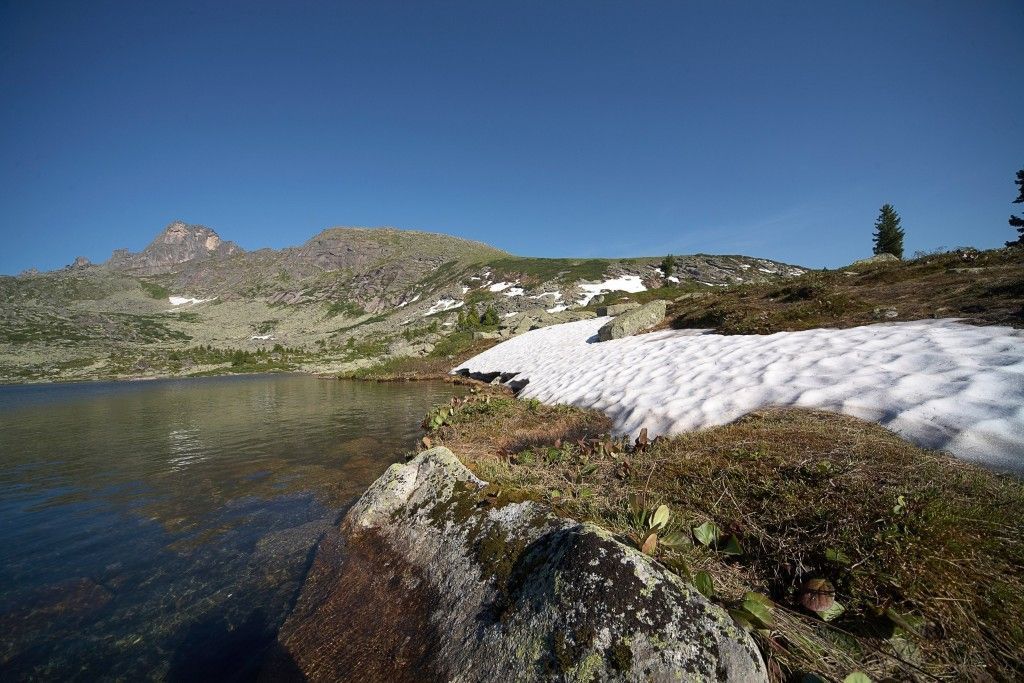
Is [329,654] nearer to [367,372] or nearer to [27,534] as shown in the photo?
[27,534]

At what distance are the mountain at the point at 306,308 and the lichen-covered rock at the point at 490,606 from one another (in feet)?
89.4

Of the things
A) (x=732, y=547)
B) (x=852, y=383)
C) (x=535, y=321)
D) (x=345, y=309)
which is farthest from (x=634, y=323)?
(x=345, y=309)

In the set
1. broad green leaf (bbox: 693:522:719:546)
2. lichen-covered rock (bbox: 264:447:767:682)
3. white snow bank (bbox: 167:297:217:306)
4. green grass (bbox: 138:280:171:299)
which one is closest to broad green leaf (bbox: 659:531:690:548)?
broad green leaf (bbox: 693:522:719:546)

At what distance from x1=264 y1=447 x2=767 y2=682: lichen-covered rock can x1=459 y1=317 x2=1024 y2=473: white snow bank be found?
3850mm

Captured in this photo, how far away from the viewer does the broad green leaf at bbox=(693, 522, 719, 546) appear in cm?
316

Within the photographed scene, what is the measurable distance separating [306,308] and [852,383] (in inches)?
6566

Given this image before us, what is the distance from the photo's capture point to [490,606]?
2.84 metres

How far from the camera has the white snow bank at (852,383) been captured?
169 inches

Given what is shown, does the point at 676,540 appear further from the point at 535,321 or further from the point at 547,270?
the point at 547,270

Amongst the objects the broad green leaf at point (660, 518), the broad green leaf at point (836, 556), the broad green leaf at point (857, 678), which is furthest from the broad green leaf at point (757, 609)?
the broad green leaf at point (660, 518)

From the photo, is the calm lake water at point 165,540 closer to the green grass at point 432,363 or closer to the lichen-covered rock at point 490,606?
the lichen-covered rock at point 490,606

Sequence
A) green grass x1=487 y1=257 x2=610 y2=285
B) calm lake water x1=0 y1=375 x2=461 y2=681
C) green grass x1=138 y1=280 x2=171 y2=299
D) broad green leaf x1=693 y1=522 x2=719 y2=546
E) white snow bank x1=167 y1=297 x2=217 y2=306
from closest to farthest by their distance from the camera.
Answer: broad green leaf x1=693 y1=522 x2=719 y2=546 → calm lake water x1=0 y1=375 x2=461 y2=681 → green grass x1=487 y1=257 x2=610 y2=285 → white snow bank x1=167 y1=297 x2=217 y2=306 → green grass x1=138 y1=280 x2=171 y2=299

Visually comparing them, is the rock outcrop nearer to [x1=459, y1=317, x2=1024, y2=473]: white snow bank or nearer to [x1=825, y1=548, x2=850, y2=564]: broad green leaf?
[x1=459, y1=317, x2=1024, y2=473]: white snow bank

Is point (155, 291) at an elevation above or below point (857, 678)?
above
